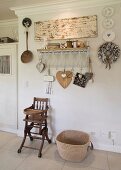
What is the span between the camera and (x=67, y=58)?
320 cm

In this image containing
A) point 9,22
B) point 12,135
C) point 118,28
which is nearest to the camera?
point 118,28

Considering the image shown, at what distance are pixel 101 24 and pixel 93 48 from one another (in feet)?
1.36

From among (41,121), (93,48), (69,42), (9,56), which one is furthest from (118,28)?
(9,56)

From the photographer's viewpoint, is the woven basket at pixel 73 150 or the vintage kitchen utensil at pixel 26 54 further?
Result: the vintage kitchen utensil at pixel 26 54

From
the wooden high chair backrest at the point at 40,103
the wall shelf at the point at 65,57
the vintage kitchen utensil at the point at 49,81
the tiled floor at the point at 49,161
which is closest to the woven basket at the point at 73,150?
the tiled floor at the point at 49,161

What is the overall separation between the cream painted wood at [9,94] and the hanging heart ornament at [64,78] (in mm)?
1096

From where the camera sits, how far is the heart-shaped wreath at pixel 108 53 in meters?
2.86

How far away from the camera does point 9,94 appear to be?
12.7 feet

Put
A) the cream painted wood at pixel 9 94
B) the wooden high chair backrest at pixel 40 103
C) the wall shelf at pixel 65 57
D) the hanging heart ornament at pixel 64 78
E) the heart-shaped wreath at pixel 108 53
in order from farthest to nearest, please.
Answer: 1. the cream painted wood at pixel 9 94
2. the wooden high chair backrest at pixel 40 103
3. the hanging heart ornament at pixel 64 78
4. the wall shelf at pixel 65 57
5. the heart-shaped wreath at pixel 108 53

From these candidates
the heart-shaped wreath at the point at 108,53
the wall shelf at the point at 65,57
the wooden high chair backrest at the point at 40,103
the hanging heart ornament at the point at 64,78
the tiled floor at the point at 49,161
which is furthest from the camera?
the wooden high chair backrest at the point at 40,103

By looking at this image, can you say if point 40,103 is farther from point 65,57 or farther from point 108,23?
point 108,23

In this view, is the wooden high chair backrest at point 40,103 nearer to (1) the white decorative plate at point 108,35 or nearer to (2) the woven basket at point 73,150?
(2) the woven basket at point 73,150

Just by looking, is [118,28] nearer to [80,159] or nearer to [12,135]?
[80,159]

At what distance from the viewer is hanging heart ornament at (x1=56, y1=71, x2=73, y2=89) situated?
316 centimetres
